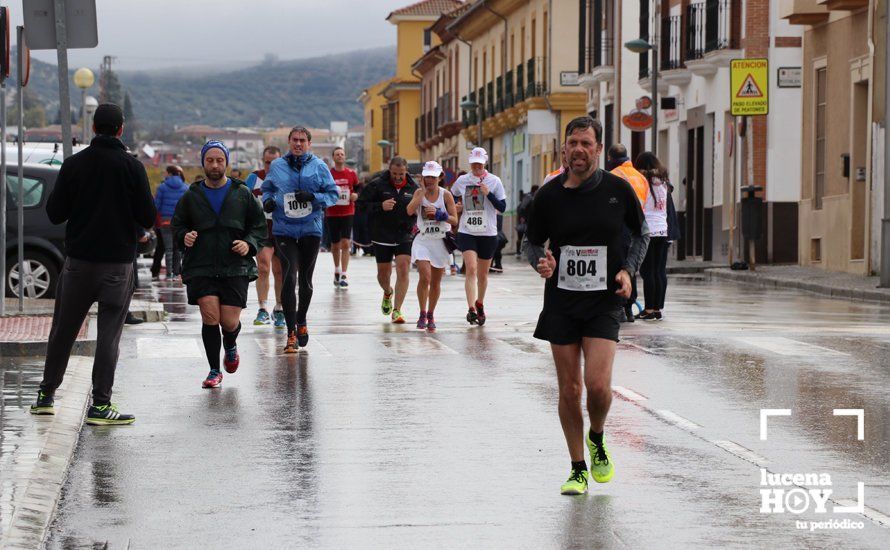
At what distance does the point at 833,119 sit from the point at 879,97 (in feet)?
9.09

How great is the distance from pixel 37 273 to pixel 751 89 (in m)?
14.2

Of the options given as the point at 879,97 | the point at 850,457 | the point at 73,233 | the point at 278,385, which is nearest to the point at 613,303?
the point at 850,457

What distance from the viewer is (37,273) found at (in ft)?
69.0

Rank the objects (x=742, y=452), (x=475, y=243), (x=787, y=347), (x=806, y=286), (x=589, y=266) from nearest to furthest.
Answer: (x=589, y=266) → (x=742, y=452) → (x=787, y=347) → (x=475, y=243) → (x=806, y=286)

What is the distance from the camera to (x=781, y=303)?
22500 mm

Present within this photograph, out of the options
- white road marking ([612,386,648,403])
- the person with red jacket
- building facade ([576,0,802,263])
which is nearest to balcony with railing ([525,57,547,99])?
building facade ([576,0,802,263])

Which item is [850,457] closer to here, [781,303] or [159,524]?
[159,524]

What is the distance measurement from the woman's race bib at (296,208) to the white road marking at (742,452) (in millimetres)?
6095

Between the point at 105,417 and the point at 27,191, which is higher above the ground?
the point at 27,191

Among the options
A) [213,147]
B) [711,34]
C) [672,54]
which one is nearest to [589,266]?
[213,147]

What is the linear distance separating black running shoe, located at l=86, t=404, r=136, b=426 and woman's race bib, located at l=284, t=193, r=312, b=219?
183 inches

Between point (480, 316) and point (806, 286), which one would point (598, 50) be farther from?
point (480, 316)

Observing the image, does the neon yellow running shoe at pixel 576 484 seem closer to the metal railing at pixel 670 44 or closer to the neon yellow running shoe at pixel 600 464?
the neon yellow running shoe at pixel 600 464

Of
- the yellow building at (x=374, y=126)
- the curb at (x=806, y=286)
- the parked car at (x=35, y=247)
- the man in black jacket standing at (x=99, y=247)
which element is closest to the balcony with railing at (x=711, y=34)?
the curb at (x=806, y=286)
